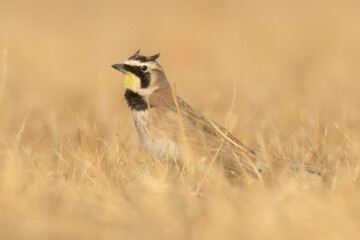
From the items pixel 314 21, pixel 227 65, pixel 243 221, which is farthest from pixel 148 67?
pixel 314 21

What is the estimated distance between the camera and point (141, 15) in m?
17.3

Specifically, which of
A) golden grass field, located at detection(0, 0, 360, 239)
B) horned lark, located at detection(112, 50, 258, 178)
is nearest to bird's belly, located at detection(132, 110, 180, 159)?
horned lark, located at detection(112, 50, 258, 178)

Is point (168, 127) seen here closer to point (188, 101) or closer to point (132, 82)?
point (132, 82)

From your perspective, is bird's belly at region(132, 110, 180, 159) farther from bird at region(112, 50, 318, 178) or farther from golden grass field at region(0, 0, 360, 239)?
golden grass field at region(0, 0, 360, 239)

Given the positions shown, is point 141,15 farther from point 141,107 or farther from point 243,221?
point 243,221

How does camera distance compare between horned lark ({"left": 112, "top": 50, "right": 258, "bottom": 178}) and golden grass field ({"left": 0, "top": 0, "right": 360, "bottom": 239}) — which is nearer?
golden grass field ({"left": 0, "top": 0, "right": 360, "bottom": 239})

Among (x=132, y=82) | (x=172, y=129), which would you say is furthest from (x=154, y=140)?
(x=132, y=82)

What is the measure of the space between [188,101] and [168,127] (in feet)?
13.0

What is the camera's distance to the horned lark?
18.5 ft

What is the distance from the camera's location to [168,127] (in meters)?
6.05

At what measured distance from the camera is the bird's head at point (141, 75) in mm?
6324

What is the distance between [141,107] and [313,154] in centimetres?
127

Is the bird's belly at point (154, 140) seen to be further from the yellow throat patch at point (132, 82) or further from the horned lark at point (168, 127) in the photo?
the yellow throat patch at point (132, 82)

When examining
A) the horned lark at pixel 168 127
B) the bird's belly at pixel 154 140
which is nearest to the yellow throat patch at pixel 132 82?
the horned lark at pixel 168 127
